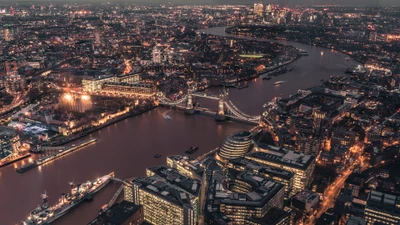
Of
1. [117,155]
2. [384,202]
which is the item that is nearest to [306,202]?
[384,202]

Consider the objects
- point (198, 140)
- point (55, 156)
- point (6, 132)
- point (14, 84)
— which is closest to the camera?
point (55, 156)

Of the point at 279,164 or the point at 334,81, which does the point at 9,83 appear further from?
the point at 334,81

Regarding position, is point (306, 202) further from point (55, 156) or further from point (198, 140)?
point (55, 156)

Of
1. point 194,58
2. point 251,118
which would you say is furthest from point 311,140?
point 194,58

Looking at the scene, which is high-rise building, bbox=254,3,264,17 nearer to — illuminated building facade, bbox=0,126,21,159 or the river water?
the river water

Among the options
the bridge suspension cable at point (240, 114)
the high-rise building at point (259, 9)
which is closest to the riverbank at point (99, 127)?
the bridge suspension cable at point (240, 114)

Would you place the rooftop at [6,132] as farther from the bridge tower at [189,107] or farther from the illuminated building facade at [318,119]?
the illuminated building facade at [318,119]

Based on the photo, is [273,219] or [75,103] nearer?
[273,219]
